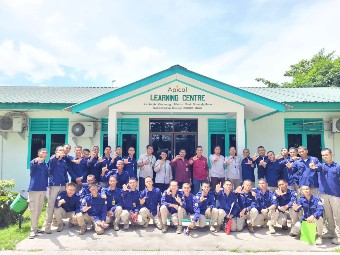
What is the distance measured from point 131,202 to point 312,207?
11.1 feet

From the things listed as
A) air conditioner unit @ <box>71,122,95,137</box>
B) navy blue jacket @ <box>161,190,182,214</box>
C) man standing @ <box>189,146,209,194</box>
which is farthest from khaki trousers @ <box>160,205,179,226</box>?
air conditioner unit @ <box>71,122,95,137</box>

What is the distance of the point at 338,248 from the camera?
5.09m

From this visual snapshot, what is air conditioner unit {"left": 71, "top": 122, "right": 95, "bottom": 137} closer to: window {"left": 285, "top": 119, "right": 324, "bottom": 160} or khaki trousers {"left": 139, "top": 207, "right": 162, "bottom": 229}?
khaki trousers {"left": 139, "top": 207, "right": 162, "bottom": 229}

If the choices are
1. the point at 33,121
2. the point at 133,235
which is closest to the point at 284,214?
the point at 133,235

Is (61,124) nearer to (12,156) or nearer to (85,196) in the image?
(12,156)

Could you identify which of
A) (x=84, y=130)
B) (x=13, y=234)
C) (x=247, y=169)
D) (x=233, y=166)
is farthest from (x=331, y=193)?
(x=84, y=130)

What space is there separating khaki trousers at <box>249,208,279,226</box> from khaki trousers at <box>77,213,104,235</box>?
2.89m

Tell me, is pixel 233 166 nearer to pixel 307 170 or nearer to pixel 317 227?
pixel 307 170

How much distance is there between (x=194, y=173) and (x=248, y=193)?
153cm

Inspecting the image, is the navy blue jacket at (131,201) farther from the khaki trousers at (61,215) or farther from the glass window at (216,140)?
the glass window at (216,140)

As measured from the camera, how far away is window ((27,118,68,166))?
9.48 m

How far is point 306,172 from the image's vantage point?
609 centimetres

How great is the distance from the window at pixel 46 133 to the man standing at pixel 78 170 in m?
3.01

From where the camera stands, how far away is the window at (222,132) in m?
9.32
